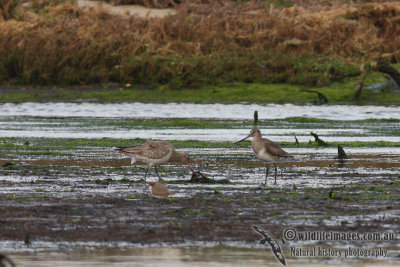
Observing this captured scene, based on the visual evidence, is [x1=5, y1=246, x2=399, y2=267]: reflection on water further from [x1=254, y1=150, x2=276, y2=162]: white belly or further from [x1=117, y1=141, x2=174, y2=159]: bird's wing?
[x1=254, y1=150, x2=276, y2=162]: white belly

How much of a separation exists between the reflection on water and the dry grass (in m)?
25.6

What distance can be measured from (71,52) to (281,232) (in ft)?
89.4

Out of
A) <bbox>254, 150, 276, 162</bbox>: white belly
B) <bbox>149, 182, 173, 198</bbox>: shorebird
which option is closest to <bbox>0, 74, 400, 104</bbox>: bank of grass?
<bbox>254, 150, 276, 162</bbox>: white belly

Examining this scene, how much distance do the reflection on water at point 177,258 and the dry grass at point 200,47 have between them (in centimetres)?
2560

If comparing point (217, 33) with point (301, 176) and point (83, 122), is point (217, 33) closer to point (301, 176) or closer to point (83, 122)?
point (83, 122)

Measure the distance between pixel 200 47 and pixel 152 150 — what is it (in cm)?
2258

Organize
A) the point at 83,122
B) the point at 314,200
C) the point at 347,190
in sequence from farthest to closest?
the point at 83,122, the point at 347,190, the point at 314,200

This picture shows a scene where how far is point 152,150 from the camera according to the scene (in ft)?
45.7

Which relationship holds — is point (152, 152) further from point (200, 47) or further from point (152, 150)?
point (200, 47)

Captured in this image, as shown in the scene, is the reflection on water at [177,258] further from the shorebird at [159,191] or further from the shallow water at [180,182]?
the shorebird at [159,191]

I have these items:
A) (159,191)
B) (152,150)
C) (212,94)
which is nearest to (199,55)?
(212,94)

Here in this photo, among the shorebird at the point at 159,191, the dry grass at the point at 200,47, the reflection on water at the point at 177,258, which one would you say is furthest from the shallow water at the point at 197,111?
the reflection on water at the point at 177,258

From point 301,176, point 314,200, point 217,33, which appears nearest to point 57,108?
point 217,33

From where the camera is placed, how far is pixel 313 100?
32.3 metres
